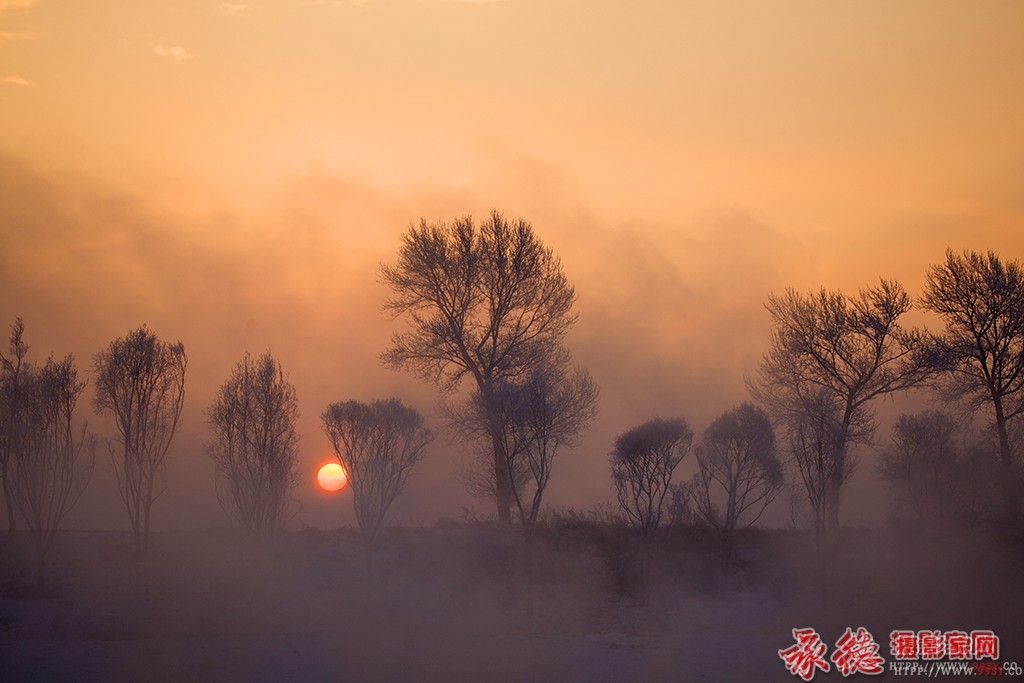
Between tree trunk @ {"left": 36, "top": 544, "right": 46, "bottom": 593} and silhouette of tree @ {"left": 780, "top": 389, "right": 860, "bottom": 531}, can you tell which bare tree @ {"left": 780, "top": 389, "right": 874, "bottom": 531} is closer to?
silhouette of tree @ {"left": 780, "top": 389, "right": 860, "bottom": 531}

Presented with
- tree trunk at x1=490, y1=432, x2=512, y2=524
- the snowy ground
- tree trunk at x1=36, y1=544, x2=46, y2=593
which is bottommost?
the snowy ground

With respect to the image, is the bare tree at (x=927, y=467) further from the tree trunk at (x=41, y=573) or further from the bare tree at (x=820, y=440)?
the tree trunk at (x=41, y=573)

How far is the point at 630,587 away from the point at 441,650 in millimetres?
7993

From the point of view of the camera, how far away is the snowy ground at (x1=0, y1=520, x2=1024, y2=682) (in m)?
20.5

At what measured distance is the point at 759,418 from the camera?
99.3 feet

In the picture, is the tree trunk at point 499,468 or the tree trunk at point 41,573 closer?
the tree trunk at point 41,573

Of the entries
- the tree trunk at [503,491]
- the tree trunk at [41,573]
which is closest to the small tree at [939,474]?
the tree trunk at [503,491]

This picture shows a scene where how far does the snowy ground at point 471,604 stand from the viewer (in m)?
20.5

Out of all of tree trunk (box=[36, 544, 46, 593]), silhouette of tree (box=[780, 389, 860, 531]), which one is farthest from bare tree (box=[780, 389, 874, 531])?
tree trunk (box=[36, 544, 46, 593])

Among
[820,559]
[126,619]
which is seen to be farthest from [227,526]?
[820,559]

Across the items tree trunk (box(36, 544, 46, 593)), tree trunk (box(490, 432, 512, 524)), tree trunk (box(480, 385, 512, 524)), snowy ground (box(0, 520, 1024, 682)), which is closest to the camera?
snowy ground (box(0, 520, 1024, 682))

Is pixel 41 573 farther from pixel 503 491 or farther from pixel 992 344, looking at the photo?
pixel 992 344

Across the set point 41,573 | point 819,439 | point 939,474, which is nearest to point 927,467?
point 939,474

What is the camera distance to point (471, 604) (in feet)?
86.3
